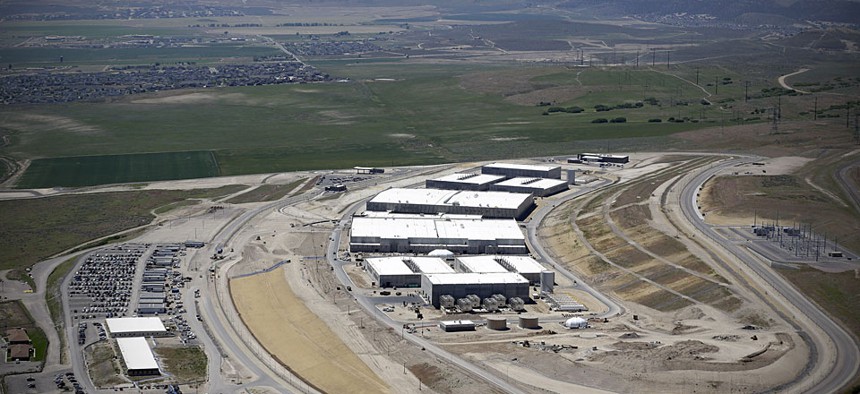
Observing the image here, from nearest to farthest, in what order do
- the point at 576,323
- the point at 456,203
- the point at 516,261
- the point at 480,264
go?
the point at 576,323
the point at 480,264
the point at 516,261
the point at 456,203

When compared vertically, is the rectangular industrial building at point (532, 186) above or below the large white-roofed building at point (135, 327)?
below

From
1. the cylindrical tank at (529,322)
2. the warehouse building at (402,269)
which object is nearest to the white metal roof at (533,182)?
the warehouse building at (402,269)

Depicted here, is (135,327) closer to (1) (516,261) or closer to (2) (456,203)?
(1) (516,261)

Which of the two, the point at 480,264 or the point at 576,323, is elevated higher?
the point at 576,323

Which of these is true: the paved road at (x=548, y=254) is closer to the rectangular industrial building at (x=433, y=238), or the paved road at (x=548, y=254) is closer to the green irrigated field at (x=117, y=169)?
the rectangular industrial building at (x=433, y=238)

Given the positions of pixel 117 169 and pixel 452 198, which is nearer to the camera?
pixel 452 198

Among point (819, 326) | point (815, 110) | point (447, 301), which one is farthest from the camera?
point (815, 110)

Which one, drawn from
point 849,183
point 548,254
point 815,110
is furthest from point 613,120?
point 548,254

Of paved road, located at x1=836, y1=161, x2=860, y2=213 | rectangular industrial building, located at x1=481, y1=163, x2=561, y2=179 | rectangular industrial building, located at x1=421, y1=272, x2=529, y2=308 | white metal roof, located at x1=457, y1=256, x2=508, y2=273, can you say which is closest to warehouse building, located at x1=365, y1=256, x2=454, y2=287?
white metal roof, located at x1=457, y1=256, x2=508, y2=273

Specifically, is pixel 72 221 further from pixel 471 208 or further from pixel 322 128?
pixel 322 128
